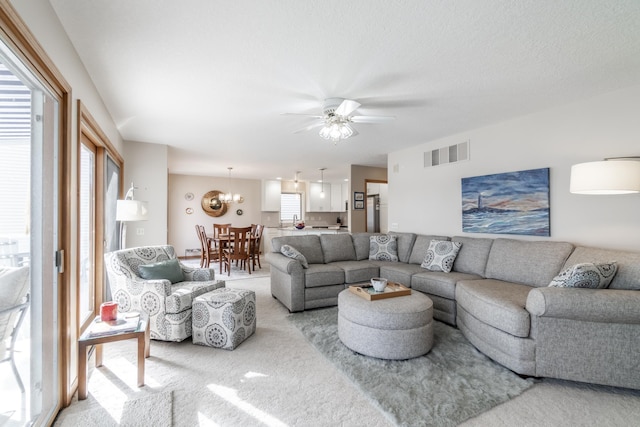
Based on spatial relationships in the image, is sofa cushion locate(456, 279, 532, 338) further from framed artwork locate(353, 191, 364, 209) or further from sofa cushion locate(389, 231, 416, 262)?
framed artwork locate(353, 191, 364, 209)

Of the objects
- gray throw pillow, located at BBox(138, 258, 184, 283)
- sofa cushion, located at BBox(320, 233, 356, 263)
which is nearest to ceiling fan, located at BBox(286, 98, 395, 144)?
sofa cushion, located at BBox(320, 233, 356, 263)

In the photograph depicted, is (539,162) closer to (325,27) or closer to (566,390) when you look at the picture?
(566,390)

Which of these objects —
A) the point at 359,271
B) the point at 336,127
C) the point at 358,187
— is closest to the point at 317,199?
the point at 358,187

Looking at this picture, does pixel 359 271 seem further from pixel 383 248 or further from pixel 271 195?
pixel 271 195

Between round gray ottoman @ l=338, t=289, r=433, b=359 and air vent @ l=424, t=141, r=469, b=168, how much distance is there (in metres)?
2.47

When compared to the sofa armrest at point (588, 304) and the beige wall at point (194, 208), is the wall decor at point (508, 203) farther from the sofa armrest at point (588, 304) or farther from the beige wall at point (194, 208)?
the beige wall at point (194, 208)

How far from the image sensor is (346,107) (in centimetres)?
249

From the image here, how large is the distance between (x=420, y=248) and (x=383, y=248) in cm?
56

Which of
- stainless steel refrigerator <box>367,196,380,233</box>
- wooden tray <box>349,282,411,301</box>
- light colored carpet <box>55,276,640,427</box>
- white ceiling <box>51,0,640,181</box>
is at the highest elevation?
white ceiling <box>51,0,640,181</box>

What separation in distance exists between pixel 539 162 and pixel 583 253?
114 cm

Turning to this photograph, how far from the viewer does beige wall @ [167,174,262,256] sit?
800 cm

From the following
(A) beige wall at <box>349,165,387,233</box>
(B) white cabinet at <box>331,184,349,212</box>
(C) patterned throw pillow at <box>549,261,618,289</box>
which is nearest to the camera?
(C) patterned throw pillow at <box>549,261,618,289</box>

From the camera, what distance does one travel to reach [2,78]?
1.31m

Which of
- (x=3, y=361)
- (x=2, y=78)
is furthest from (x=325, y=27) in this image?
(x=3, y=361)
